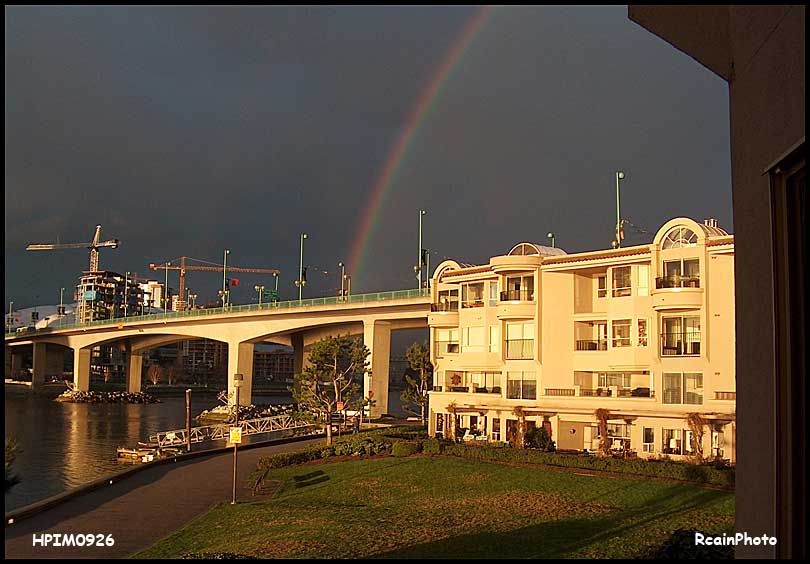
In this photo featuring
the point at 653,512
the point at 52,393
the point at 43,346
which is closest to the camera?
the point at 653,512

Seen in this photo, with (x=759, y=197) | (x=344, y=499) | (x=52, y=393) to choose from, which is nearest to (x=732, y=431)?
(x=344, y=499)

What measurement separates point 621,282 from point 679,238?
3788 mm

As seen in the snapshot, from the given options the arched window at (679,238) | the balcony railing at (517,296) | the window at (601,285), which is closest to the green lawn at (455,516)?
the balcony railing at (517,296)

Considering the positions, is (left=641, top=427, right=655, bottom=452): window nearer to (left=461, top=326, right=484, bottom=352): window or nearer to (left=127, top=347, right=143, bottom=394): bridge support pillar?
(left=461, top=326, right=484, bottom=352): window

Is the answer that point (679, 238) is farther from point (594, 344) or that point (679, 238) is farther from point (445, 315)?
point (445, 315)

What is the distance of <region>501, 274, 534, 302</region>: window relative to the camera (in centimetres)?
4162

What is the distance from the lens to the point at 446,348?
154 feet

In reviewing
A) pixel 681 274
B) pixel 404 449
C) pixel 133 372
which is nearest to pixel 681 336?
pixel 681 274

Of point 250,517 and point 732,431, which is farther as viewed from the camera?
point 732,431

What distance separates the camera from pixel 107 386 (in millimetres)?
145375

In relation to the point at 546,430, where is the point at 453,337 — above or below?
above

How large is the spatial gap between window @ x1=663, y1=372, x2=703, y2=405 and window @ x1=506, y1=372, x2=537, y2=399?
302 inches

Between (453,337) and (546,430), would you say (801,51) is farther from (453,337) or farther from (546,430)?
(453,337)

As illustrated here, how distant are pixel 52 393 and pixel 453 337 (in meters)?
103
